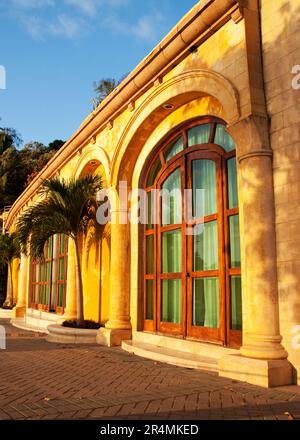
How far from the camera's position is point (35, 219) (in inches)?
453

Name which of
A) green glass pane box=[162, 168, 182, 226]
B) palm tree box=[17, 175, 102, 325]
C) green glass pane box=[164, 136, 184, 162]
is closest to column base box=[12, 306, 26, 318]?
palm tree box=[17, 175, 102, 325]

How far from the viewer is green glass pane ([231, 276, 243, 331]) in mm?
6738

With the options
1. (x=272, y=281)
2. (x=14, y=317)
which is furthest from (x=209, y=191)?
(x=14, y=317)

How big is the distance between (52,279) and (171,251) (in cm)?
839

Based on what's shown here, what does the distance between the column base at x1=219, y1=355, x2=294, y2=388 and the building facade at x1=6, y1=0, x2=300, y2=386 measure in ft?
0.05

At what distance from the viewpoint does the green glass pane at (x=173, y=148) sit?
29.1 ft

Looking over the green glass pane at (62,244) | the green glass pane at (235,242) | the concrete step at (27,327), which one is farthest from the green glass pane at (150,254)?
the green glass pane at (62,244)

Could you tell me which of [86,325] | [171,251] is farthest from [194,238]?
[86,325]

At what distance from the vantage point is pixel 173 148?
9117mm

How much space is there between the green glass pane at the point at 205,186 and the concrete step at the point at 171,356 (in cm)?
256

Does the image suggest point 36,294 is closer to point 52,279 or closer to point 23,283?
point 23,283

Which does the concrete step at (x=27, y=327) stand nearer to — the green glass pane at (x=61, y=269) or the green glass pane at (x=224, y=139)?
the green glass pane at (x=61, y=269)

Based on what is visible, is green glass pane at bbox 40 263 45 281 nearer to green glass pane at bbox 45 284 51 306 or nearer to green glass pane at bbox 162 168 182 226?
green glass pane at bbox 45 284 51 306
